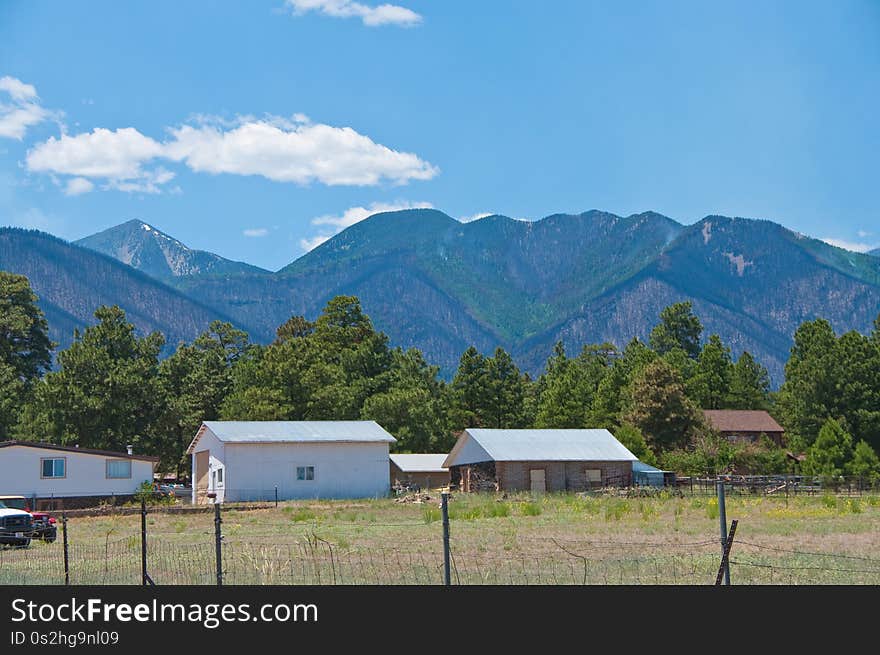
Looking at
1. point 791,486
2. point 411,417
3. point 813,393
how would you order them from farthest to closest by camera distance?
1. point 411,417
2. point 813,393
3. point 791,486

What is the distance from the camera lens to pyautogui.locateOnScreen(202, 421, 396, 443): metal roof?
6078 centimetres

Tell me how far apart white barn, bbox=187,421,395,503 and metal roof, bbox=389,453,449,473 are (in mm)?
12676

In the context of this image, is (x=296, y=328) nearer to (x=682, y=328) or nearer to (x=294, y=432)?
(x=682, y=328)

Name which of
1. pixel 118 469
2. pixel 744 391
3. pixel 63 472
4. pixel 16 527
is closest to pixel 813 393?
pixel 744 391

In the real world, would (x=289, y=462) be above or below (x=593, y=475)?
above

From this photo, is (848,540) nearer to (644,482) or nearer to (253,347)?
(644,482)

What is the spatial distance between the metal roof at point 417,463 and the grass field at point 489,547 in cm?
3148

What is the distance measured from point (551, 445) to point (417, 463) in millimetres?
14025

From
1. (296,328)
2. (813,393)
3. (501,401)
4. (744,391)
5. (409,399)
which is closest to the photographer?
(813,393)

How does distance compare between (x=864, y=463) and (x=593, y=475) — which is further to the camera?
(x=864, y=463)

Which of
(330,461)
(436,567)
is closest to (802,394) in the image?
(330,461)

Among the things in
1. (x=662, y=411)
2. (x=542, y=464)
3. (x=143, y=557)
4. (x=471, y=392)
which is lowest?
(x=542, y=464)

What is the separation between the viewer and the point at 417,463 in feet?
257

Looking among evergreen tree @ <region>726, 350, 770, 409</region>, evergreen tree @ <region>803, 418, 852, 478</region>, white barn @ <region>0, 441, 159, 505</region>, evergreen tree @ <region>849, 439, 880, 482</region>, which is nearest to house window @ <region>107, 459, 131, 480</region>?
white barn @ <region>0, 441, 159, 505</region>
